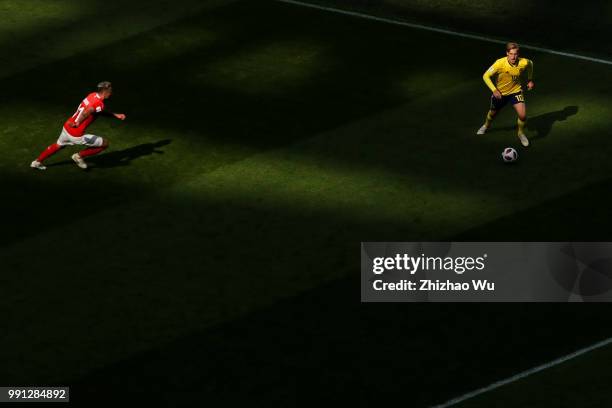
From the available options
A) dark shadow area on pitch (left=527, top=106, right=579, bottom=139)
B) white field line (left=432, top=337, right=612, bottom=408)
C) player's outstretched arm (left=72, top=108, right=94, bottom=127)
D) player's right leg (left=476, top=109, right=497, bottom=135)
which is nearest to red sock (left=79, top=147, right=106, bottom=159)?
player's outstretched arm (left=72, top=108, right=94, bottom=127)

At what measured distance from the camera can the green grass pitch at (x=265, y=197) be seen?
20422 mm

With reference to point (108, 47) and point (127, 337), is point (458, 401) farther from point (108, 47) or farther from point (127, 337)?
point (108, 47)

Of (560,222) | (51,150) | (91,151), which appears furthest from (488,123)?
(51,150)

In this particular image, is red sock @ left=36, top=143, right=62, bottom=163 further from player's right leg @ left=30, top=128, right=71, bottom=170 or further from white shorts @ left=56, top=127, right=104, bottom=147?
white shorts @ left=56, top=127, right=104, bottom=147

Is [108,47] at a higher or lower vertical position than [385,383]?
higher

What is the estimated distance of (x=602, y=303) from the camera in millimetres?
21688

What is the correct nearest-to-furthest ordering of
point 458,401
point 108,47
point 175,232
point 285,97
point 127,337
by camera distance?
1. point 458,401
2. point 127,337
3. point 175,232
4. point 285,97
5. point 108,47

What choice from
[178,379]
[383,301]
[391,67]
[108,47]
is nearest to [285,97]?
[391,67]

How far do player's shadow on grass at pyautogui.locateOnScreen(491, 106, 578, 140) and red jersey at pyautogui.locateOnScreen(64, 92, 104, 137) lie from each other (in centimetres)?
754

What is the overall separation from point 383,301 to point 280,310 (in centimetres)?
158

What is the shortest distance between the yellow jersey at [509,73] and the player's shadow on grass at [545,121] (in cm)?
114

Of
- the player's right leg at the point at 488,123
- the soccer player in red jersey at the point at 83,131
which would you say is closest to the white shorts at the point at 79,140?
the soccer player in red jersey at the point at 83,131

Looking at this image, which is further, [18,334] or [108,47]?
[108,47]

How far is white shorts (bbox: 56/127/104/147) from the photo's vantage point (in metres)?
25.7
